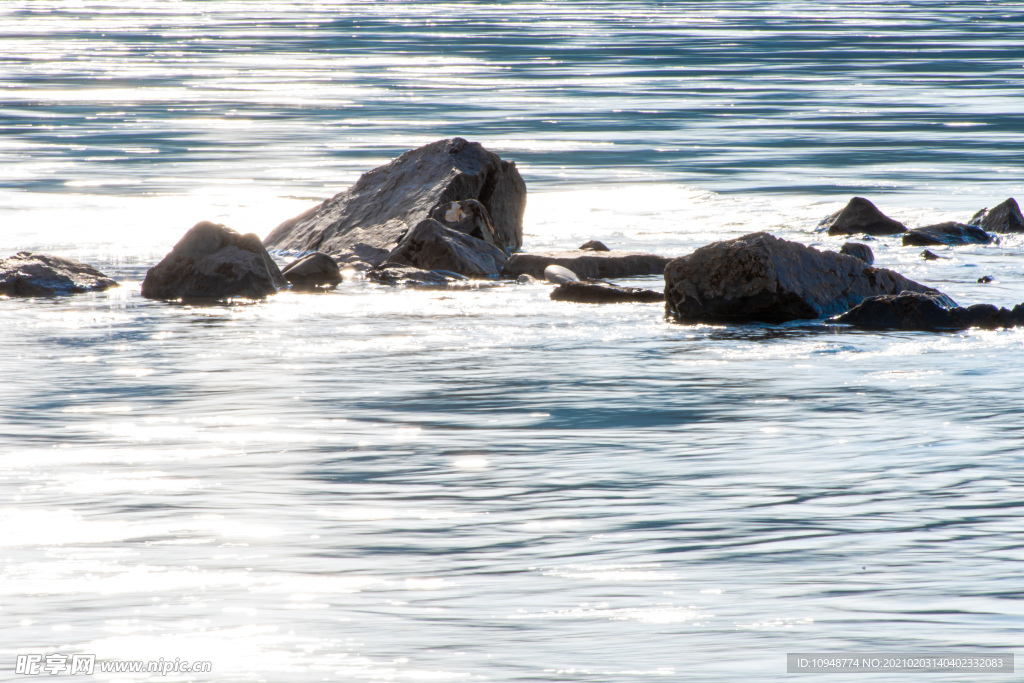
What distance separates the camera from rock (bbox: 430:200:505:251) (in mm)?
12164

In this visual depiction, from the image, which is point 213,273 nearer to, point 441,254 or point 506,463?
point 441,254

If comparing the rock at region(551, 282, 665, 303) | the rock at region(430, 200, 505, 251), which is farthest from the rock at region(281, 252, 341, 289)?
the rock at region(551, 282, 665, 303)

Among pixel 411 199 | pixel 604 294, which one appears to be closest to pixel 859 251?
pixel 604 294

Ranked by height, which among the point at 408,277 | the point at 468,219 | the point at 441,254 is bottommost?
the point at 408,277

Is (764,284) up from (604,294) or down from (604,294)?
up

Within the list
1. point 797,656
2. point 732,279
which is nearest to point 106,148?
point 732,279

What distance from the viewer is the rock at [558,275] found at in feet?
35.6

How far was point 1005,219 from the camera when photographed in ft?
42.2

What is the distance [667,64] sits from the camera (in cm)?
3619

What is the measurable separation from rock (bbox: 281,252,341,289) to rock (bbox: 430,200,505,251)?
1.34 meters

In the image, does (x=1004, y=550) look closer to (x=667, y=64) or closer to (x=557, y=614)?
(x=557, y=614)

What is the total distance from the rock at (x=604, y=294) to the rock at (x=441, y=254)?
1.22 metres

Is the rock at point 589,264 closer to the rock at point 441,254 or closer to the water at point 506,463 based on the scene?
the rock at point 441,254

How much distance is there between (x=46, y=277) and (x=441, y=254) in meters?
2.63
